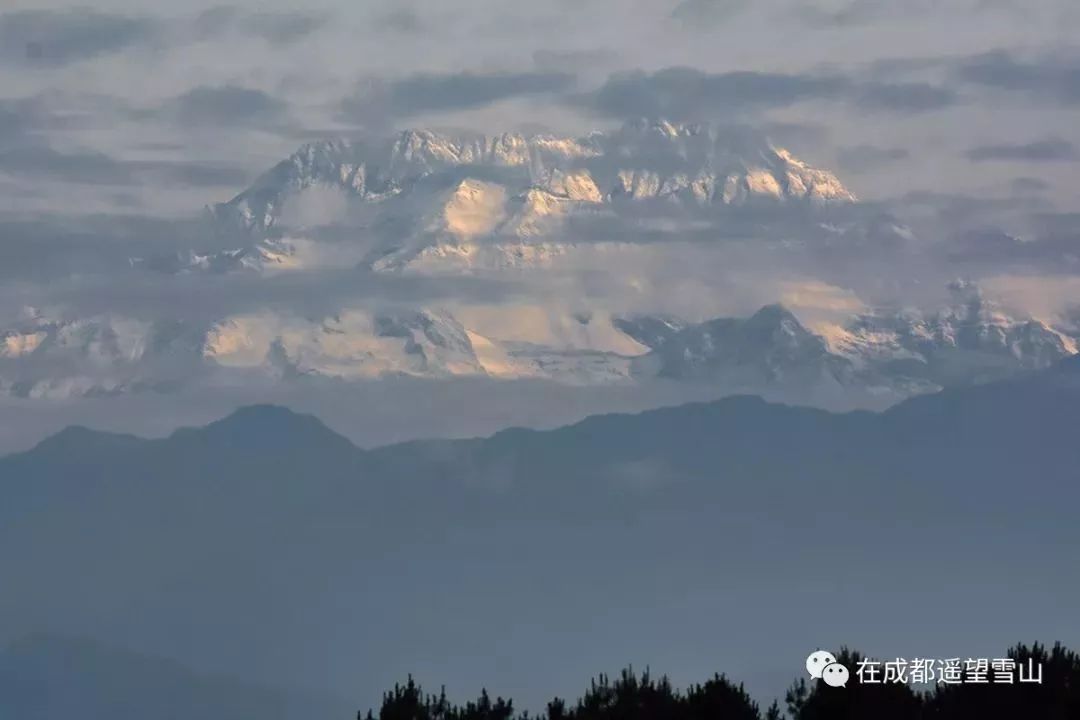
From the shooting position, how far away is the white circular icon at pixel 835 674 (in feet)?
400

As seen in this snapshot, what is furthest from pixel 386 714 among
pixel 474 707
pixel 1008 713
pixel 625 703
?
pixel 1008 713

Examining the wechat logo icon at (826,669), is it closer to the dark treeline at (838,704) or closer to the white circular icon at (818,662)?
the white circular icon at (818,662)

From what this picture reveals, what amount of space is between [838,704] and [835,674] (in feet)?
16.2

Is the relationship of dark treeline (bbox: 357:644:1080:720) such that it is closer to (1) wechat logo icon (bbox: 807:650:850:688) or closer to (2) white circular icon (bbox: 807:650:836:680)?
(1) wechat logo icon (bbox: 807:650:850:688)

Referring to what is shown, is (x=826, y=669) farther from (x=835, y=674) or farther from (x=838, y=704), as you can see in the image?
(x=838, y=704)

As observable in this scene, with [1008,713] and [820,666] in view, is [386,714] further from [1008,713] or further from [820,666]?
[1008,713]

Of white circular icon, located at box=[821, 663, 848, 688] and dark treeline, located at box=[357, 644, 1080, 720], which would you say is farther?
dark treeline, located at box=[357, 644, 1080, 720]

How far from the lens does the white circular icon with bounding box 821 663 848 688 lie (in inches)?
4806

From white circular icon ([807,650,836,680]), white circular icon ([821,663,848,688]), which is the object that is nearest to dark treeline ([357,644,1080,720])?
white circular icon ([821,663,848,688])


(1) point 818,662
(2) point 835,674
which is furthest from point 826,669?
(1) point 818,662

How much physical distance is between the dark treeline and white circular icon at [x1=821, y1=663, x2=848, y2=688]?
3067 mm

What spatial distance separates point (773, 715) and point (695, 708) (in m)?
5.55

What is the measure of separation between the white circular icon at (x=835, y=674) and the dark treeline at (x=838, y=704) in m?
3.07

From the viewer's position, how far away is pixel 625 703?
449 feet
